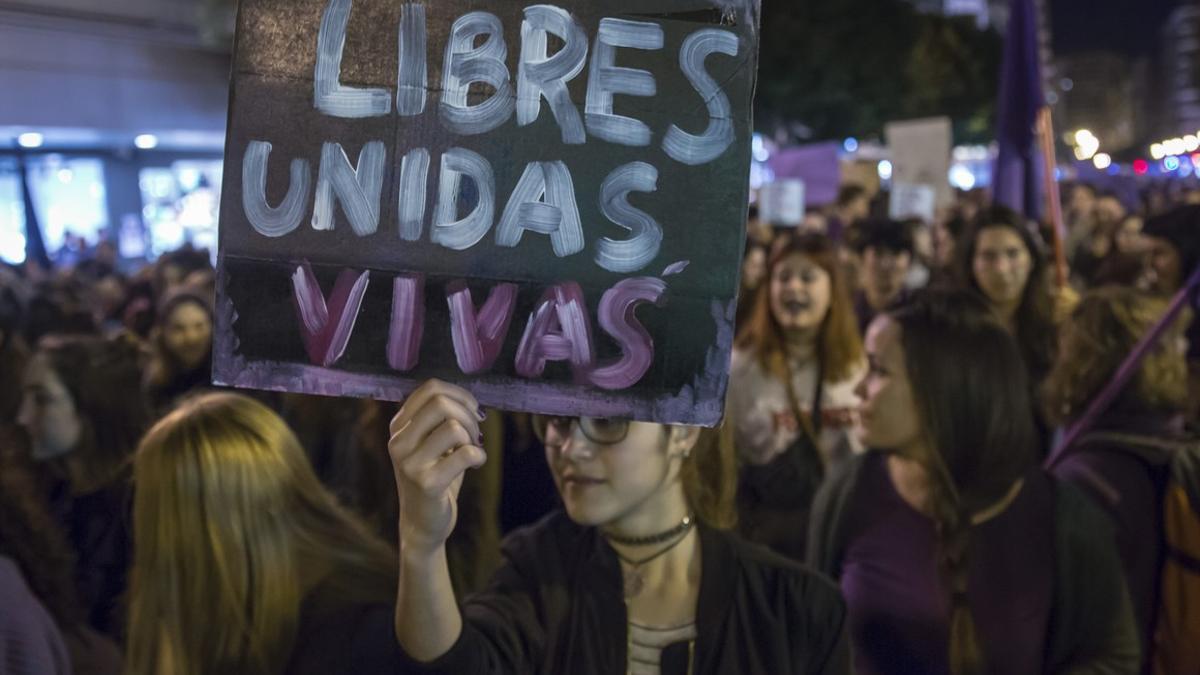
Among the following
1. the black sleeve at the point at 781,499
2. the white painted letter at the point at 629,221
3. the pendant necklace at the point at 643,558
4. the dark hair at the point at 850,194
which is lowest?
the black sleeve at the point at 781,499

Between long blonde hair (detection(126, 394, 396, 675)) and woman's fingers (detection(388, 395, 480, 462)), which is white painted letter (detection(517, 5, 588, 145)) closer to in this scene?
woman's fingers (detection(388, 395, 480, 462))

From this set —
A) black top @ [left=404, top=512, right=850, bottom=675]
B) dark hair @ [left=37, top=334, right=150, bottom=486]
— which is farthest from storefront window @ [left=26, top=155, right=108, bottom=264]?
black top @ [left=404, top=512, right=850, bottom=675]

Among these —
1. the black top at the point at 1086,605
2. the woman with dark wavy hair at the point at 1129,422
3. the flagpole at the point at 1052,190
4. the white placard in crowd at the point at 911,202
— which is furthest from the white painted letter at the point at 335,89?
the white placard in crowd at the point at 911,202

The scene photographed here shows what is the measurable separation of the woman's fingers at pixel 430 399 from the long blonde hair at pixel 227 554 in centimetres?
80

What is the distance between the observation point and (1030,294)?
5598mm

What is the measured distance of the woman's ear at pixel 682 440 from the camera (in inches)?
92.5

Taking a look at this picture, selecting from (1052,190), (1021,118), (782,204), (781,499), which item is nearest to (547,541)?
(781,499)

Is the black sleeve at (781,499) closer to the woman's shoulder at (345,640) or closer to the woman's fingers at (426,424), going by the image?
the woman's shoulder at (345,640)

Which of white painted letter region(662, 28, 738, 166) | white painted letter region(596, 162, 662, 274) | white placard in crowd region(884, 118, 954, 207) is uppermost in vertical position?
white placard in crowd region(884, 118, 954, 207)

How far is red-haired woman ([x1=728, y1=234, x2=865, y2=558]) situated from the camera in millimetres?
4188

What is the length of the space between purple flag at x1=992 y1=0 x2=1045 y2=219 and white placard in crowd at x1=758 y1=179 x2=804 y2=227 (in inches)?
115

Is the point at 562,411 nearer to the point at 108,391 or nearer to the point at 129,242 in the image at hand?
the point at 108,391

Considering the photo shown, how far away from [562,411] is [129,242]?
69.5ft

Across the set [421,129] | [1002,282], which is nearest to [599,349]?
[421,129]
